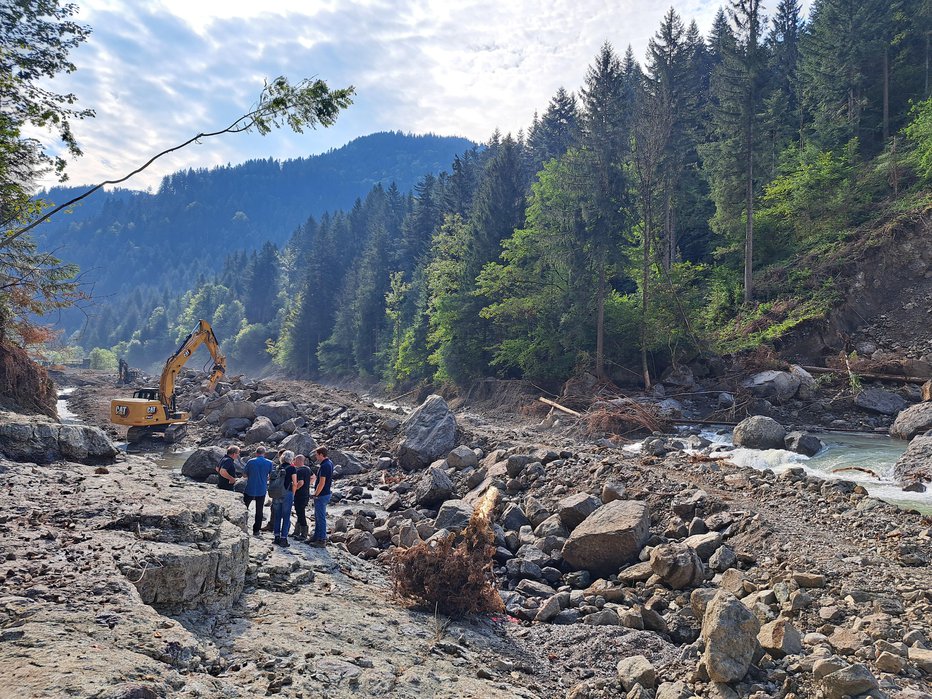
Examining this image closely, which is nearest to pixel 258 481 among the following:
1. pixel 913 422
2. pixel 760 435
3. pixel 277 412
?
pixel 760 435

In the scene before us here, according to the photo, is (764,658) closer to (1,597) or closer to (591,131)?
(1,597)

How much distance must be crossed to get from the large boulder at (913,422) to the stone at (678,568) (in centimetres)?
1252

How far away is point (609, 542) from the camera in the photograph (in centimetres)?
965

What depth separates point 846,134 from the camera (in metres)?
35.2

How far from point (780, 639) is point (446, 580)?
4.18m

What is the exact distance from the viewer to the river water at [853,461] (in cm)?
1137

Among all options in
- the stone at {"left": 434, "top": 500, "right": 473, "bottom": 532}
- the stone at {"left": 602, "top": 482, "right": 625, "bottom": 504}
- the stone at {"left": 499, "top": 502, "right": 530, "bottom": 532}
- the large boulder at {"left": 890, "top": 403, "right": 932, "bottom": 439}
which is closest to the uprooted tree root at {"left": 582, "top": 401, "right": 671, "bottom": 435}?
the large boulder at {"left": 890, "top": 403, "right": 932, "bottom": 439}

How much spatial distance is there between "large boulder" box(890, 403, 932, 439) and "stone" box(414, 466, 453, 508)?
13806 mm

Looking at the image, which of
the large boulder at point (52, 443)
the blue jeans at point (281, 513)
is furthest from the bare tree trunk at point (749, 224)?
the large boulder at point (52, 443)

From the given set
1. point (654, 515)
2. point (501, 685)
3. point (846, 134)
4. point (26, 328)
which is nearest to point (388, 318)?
point (26, 328)

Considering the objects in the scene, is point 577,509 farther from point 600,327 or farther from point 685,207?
point 685,207

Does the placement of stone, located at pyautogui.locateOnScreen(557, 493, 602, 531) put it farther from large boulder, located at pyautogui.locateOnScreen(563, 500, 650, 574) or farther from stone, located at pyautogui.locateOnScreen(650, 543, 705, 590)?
stone, located at pyautogui.locateOnScreen(650, 543, 705, 590)

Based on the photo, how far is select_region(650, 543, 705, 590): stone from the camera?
8.37 m

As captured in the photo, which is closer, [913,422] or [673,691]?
[673,691]
